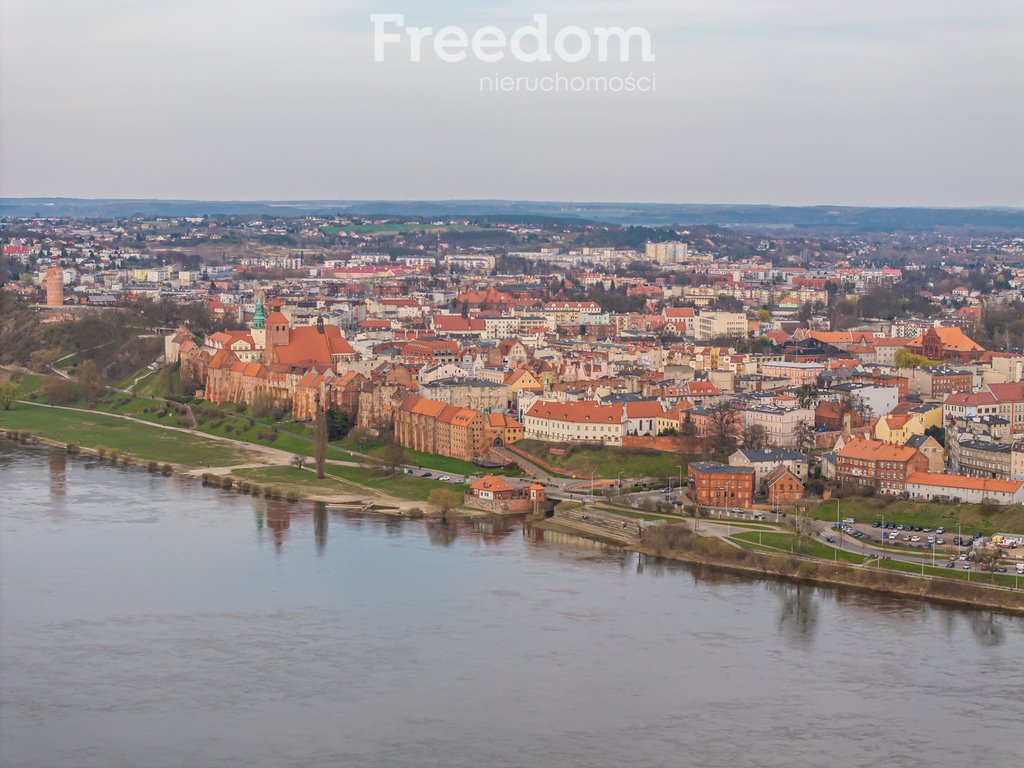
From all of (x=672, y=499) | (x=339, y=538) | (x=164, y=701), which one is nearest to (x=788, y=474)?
(x=672, y=499)

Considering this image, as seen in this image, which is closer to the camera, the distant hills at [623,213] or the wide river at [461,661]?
the wide river at [461,661]

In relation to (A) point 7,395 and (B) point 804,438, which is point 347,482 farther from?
(A) point 7,395

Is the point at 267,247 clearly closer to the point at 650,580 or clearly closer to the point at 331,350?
the point at 331,350

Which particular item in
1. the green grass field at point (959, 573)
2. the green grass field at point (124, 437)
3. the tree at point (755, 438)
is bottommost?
the green grass field at point (124, 437)

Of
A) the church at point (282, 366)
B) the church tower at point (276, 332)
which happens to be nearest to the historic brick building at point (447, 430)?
the church at point (282, 366)

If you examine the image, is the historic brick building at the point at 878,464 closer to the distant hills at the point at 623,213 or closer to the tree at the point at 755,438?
the tree at the point at 755,438

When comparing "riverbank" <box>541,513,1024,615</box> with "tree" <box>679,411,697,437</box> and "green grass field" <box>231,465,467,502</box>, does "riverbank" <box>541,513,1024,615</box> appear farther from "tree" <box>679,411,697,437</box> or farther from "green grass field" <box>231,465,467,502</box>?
"tree" <box>679,411,697,437</box>

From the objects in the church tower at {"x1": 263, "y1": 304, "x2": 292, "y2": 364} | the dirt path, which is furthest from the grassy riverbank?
the church tower at {"x1": 263, "y1": 304, "x2": 292, "y2": 364}
